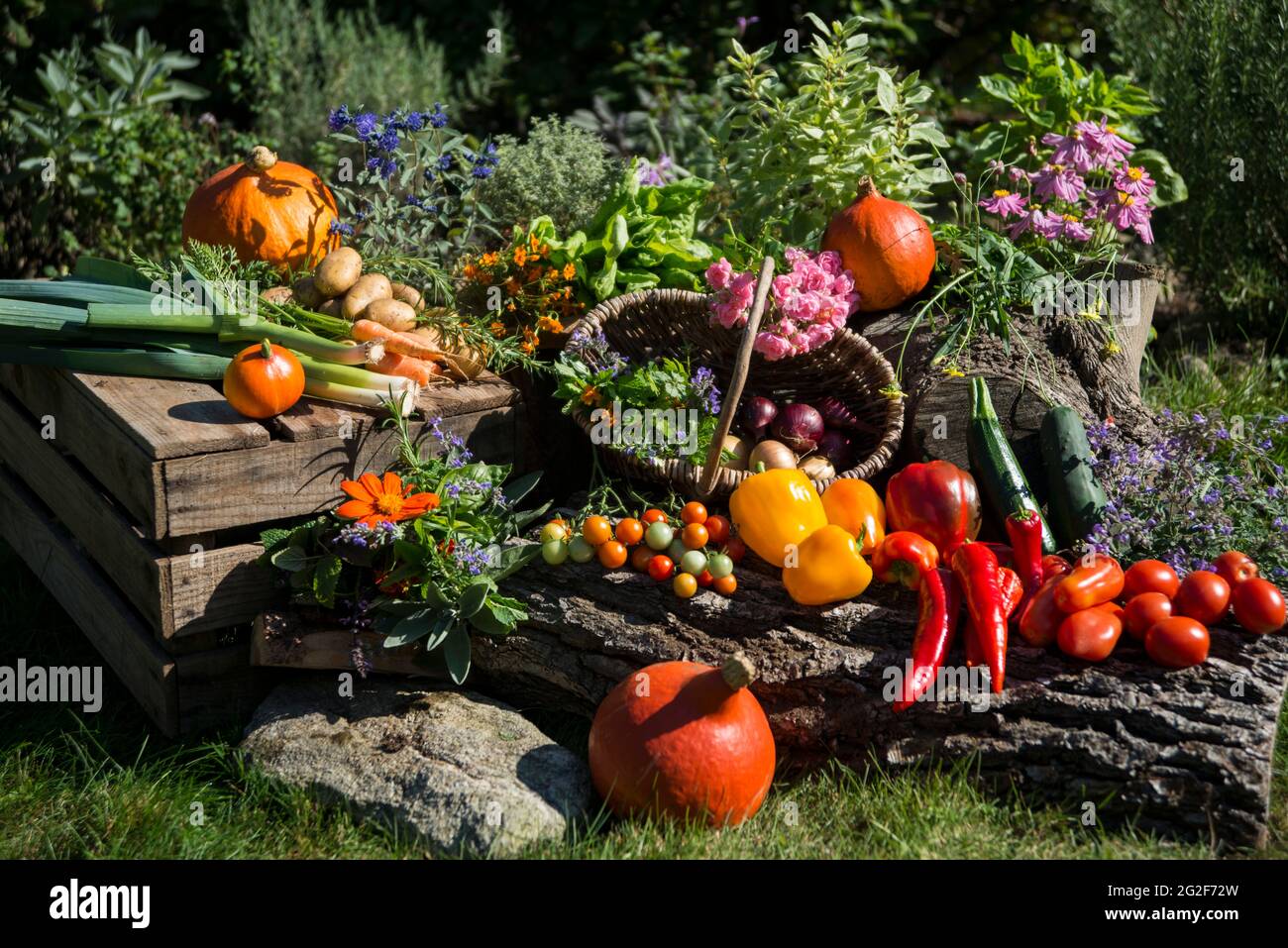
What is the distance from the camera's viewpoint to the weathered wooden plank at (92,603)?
358 centimetres

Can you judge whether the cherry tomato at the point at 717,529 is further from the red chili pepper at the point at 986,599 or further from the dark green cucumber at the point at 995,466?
the dark green cucumber at the point at 995,466

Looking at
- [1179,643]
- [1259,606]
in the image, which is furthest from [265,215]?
[1259,606]

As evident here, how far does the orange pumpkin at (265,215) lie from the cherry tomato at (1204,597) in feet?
10.0

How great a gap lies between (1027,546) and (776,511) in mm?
736

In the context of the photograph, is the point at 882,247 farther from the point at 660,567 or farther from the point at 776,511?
the point at 660,567

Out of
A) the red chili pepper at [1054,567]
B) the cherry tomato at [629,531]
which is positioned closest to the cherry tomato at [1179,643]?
the red chili pepper at [1054,567]

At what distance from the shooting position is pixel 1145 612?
3232 millimetres

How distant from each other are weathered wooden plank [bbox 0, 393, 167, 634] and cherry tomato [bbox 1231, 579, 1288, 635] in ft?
9.62

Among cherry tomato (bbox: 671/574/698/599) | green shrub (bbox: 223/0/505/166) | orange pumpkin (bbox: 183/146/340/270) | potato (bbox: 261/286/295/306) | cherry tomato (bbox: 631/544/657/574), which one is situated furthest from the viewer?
green shrub (bbox: 223/0/505/166)

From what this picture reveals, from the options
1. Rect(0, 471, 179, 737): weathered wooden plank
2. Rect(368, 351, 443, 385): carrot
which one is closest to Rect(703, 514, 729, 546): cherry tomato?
Rect(368, 351, 443, 385): carrot

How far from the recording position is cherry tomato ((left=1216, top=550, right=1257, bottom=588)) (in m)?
3.31

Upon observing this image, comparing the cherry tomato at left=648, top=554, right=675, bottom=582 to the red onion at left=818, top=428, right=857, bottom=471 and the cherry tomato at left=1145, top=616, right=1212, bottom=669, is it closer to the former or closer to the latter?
the red onion at left=818, top=428, right=857, bottom=471

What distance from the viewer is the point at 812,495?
357 centimetres

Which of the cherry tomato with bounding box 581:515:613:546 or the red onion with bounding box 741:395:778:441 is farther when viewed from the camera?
the red onion with bounding box 741:395:778:441
